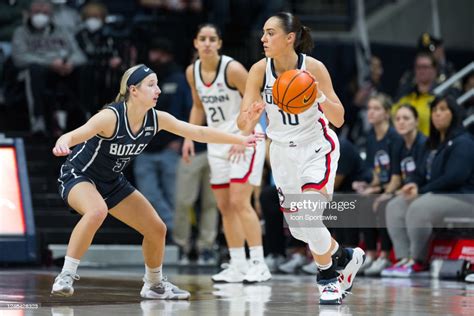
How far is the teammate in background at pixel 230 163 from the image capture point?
32.2 feet

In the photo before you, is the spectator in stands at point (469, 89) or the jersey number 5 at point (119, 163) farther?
→ the spectator in stands at point (469, 89)

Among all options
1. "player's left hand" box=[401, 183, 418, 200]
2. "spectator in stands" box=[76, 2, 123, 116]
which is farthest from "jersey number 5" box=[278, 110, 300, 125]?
"spectator in stands" box=[76, 2, 123, 116]

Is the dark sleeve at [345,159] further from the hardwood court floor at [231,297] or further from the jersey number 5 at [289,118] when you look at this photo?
the jersey number 5 at [289,118]

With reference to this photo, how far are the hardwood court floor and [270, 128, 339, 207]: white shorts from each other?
0.88 meters

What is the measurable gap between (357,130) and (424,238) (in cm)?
481

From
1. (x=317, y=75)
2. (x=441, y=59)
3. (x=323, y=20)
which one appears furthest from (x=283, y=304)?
(x=323, y=20)

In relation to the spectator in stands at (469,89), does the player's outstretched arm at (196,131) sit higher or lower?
lower

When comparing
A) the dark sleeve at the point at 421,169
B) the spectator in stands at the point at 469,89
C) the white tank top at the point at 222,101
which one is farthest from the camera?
the spectator in stands at the point at 469,89

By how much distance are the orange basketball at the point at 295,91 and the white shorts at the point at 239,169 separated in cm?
243

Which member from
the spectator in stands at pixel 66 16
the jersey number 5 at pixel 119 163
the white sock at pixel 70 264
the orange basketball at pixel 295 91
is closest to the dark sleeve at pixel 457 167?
the orange basketball at pixel 295 91

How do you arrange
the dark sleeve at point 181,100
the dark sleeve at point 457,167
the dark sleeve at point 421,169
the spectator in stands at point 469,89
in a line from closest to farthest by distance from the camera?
the dark sleeve at point 457,167 → the dark sleeve at point 421,169 → the dark sleeve at point 181,100 → the spectator in stands at point 469,89

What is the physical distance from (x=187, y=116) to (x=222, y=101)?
3785mm

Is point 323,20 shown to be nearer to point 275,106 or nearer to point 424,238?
point 424,238

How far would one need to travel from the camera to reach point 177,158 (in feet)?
44.5
